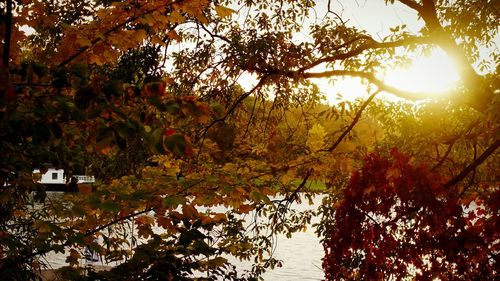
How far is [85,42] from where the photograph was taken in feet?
13.0

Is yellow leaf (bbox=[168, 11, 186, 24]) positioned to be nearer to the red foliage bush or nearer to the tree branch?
the red foliage bush

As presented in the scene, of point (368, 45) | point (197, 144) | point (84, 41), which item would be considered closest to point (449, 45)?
point (368, 45)

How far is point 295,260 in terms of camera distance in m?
22.6

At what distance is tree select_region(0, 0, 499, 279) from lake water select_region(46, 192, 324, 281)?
841 cm

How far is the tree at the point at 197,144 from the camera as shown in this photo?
2557mm

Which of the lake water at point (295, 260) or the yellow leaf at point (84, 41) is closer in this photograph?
the yellow leaf at point (84, 41)

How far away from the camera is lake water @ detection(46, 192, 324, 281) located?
1961 centimetres

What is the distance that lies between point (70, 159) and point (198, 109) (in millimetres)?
1557

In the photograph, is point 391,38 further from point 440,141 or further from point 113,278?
point 113,278

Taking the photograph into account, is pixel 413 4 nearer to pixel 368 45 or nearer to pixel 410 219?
pixel 368 45

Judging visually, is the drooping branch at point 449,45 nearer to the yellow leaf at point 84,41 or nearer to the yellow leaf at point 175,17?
the yellow leaf at point 175,17

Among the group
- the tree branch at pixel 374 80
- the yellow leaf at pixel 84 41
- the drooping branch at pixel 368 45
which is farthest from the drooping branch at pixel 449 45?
the yellow leaf at pixel 84 41

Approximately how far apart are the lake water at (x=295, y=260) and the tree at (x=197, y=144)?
8.41 metres

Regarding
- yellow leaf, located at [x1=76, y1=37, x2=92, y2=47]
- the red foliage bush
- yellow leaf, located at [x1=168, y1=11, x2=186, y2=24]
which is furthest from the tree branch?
yellow leaf, located at [x1=76, y1=37, x2=92, y2=47]
